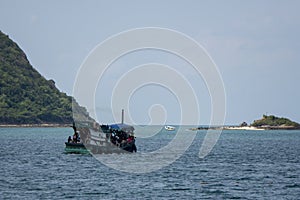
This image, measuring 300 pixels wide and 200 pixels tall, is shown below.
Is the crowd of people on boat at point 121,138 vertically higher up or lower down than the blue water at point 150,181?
higher up

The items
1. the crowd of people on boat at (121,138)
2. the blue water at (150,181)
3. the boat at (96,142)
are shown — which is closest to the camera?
the blue water at (150,181)

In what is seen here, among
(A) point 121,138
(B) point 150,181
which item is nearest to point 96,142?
(A) point 121,138

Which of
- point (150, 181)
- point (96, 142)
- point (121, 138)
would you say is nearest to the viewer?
point (150, 181)

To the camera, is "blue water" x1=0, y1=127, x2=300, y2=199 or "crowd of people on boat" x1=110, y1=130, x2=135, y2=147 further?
"crowd of people on boat" x1=110, y1=130, x2=135, y2=147

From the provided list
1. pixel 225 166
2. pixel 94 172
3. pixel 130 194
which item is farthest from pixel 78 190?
pixel 225 166

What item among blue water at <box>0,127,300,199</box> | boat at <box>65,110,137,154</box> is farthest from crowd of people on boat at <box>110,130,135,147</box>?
blue water at <box>0,127,300,199</box>

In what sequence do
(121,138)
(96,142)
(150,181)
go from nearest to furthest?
(150,181) → (96,142) → (121,138)

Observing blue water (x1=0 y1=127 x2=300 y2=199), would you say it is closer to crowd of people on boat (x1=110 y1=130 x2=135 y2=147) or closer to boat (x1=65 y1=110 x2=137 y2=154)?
boat (x1=65 y1=110 x2=137 y2=154)

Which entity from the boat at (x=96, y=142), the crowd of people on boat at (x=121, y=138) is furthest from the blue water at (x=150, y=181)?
the crowd of people on boat at (x=121, y=138)

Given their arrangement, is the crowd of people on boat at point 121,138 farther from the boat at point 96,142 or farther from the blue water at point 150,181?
the blue water at point 150,181

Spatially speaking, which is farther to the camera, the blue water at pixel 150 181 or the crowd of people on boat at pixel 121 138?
the crowd of people on boat at pixel 121 138

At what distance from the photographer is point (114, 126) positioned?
103312 mm

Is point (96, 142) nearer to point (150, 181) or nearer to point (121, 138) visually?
point (121, 138)

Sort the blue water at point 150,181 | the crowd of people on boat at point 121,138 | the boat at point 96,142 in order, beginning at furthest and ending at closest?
the crowd of people on boat at point 121,138 → the boat at point 96,142 → the blue water at point 150,181
